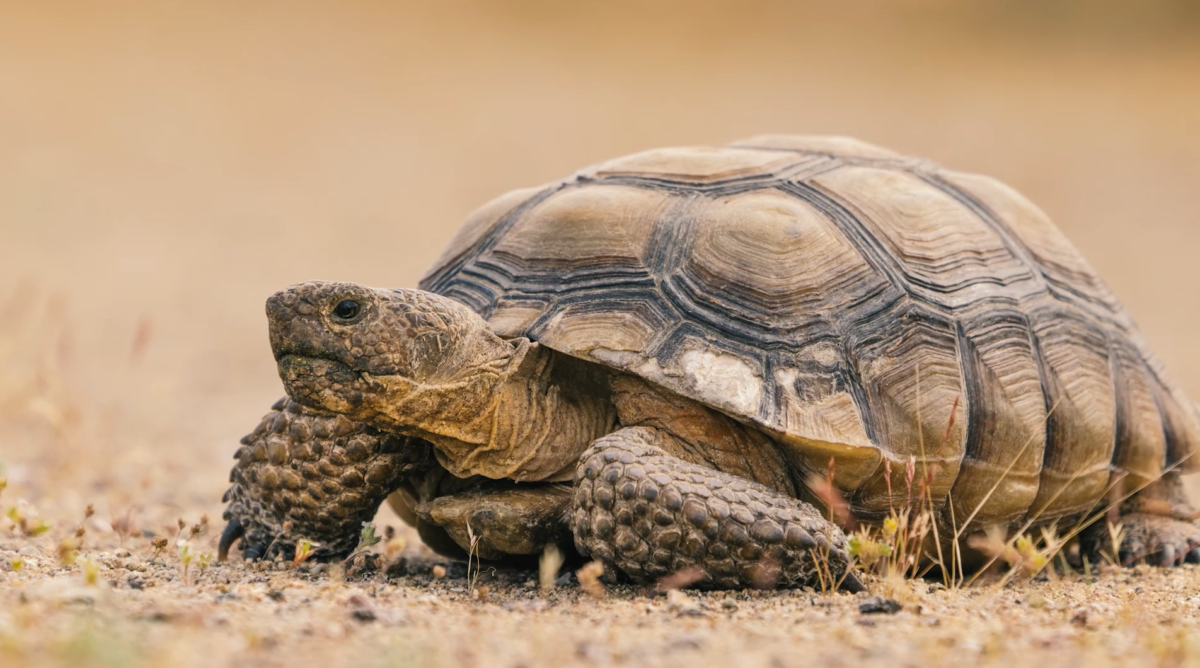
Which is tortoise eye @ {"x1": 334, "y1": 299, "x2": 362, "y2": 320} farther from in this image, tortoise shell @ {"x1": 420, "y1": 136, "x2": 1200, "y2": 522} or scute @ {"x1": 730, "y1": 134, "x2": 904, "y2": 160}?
scute @ {"x1": 730, "y1": 134, "x2": 904, "y2": 160}

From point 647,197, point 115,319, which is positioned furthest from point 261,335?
point 647,197

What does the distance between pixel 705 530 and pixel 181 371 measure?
775 centimetres

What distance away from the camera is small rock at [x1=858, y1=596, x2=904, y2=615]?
9.16 ft

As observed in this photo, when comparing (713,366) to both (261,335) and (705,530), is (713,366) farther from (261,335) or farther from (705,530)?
(261,335)

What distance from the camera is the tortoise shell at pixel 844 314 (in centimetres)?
342

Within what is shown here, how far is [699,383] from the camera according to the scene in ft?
10.8

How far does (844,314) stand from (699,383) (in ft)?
2.02

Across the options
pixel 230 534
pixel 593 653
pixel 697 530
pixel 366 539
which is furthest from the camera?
pixel 230 534

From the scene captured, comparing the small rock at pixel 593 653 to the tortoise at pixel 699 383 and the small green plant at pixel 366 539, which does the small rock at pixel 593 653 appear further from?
the small green plant at pixel 366 539

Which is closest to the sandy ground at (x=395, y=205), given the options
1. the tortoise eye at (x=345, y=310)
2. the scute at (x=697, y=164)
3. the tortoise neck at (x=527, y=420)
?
the tortoise neck at (x=527, y=420)

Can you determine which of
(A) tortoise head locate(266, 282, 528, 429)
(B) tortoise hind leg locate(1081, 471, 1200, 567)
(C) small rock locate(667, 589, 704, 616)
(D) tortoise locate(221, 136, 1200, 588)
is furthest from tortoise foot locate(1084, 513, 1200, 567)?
(A) tortoise head locate(266, 282, 528, 429)

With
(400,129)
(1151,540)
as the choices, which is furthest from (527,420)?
(400,129)

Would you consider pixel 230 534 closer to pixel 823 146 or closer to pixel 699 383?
pixel 699 383

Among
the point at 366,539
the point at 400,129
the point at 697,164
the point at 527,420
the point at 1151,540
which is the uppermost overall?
the point at 400,129
